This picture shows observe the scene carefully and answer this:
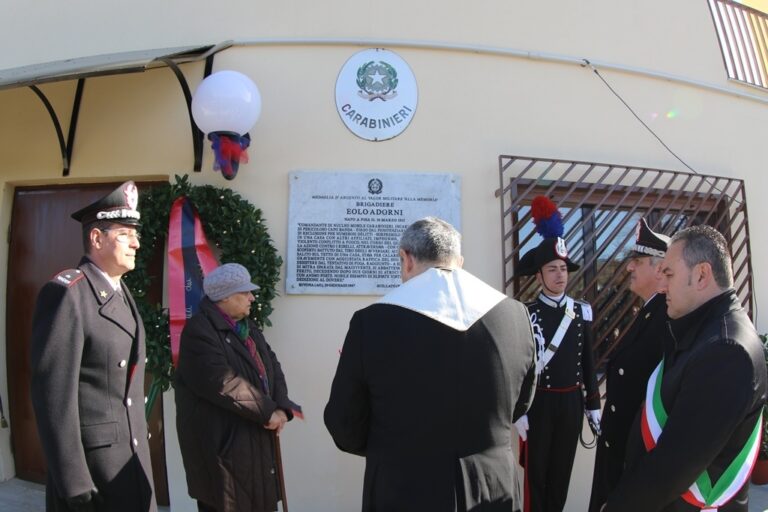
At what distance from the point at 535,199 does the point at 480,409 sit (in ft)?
7.52

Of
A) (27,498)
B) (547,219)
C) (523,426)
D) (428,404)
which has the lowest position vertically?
(27,498)

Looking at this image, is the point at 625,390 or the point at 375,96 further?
the point at 375,96

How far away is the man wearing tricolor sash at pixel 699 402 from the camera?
174cm

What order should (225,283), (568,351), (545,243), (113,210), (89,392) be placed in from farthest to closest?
(545,243), (568,351), (225,283), (113,210), (89,392)

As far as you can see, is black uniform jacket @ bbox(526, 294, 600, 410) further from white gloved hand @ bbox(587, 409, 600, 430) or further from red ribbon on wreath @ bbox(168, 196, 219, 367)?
red ribbon on wreath @ bbox(168, 196, 219, 367)

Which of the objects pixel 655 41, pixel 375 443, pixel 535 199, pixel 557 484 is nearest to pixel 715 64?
pixel 655 41

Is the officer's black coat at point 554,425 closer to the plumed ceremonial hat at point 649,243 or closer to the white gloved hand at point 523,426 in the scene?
the white gloved hand at point 523,426

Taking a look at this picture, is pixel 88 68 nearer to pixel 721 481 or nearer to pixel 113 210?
pixel 113 210

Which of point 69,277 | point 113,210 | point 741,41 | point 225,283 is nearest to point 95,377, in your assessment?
point 69,277

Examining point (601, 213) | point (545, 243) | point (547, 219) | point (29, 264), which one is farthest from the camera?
point (29, 264)

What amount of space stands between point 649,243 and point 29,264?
178 inches

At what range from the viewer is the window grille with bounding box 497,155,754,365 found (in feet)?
13.9

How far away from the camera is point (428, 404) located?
1907 millimetres

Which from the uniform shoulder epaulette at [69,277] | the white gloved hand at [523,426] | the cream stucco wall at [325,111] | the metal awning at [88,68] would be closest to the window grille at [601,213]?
the cream stucco wall at [325,111]
